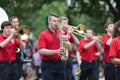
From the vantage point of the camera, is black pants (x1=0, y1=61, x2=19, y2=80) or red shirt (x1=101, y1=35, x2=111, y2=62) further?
red shirt (x1=101, y1=35, x2=111, y2=62)

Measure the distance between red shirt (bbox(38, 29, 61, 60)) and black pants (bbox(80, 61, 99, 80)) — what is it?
9.78 feet

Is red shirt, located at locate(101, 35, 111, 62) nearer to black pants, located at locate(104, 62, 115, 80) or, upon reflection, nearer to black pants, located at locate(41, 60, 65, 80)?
black pants, located at locate(104, 62, 115, 80)

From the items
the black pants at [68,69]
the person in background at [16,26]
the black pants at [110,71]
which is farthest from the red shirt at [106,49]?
the person in background at [16,26]

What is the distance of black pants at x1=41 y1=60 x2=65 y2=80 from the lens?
12814 millimetres

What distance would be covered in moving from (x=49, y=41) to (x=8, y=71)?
4.72ft

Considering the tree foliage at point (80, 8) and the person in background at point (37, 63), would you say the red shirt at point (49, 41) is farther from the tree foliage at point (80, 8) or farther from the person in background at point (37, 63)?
the tree foliage at point (80, 8)

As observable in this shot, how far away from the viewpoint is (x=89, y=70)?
15.9m

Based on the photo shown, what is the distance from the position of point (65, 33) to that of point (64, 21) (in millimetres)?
594

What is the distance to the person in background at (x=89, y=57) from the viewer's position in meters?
15.8

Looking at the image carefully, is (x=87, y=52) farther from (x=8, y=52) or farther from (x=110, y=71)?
(x=8, y=52)

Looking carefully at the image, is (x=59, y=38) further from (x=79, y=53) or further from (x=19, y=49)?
(x=79, y=53)

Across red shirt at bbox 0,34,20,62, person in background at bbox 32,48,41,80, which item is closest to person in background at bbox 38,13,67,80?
red shirt at bbox 0,34,20,62

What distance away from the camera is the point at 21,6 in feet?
96.6

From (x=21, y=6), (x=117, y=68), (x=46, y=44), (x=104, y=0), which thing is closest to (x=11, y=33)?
(x=46, y=44)
